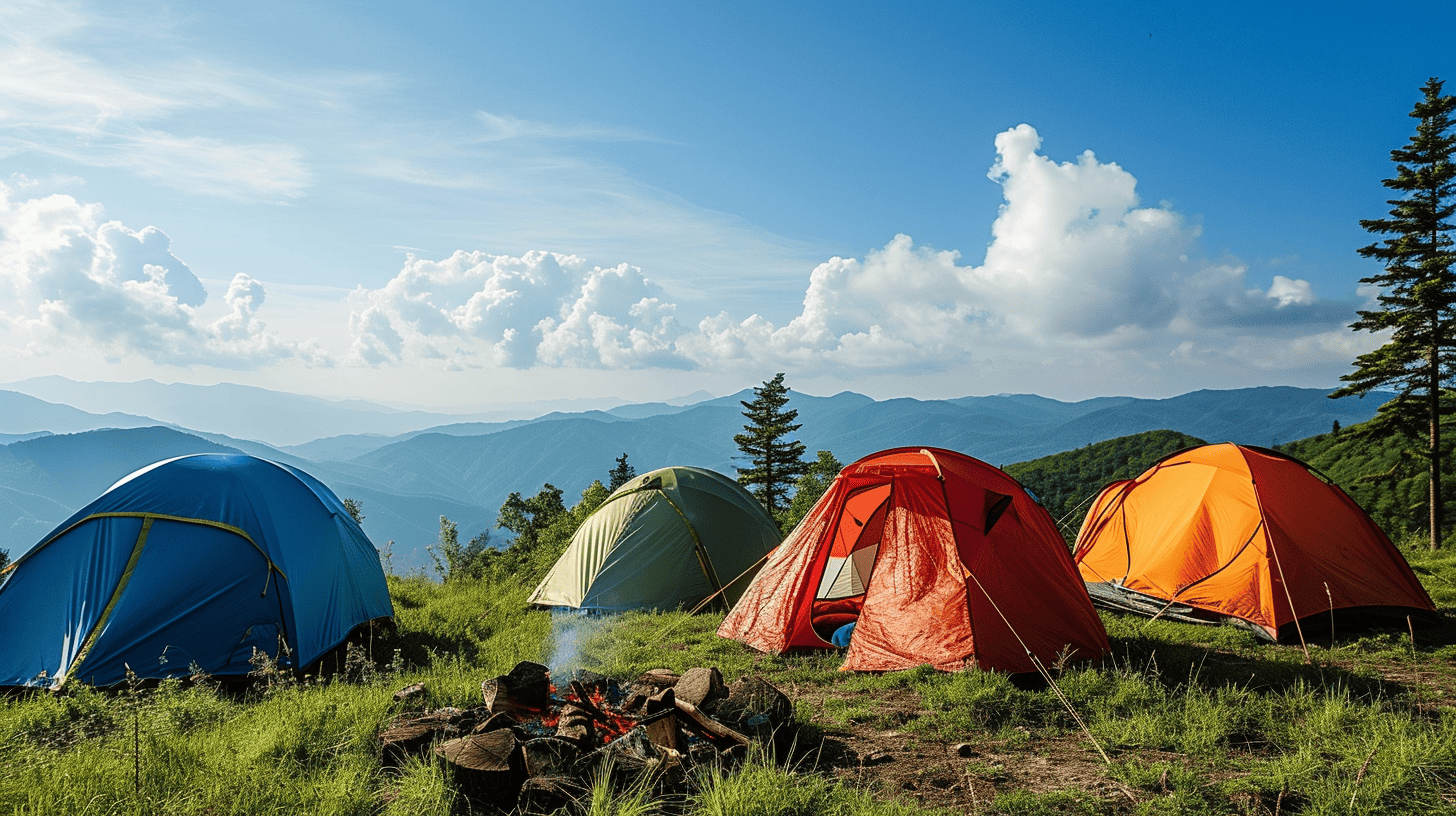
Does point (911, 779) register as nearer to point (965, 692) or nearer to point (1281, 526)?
point (965, 692)

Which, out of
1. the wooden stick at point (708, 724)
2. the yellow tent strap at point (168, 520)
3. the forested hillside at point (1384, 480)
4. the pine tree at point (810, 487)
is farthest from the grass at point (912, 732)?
the forested hillside at point (1384, 480)

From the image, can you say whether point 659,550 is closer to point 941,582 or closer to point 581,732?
point 941,582

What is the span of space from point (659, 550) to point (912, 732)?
5.50 m

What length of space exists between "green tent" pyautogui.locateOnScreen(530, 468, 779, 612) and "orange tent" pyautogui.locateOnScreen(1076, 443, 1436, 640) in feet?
17.2

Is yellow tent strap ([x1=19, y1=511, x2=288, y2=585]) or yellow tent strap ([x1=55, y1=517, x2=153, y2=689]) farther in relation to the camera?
yellow tent strap ([x1=19, y1=511, x2=288, y2=585])

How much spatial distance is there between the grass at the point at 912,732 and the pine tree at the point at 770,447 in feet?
107

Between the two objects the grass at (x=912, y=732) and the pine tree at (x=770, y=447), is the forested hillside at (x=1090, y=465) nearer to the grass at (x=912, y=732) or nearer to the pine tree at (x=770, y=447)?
the pine tree at (x=770, y=447)

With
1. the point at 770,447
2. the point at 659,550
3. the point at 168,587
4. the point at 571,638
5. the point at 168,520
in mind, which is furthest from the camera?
the point at 770,447

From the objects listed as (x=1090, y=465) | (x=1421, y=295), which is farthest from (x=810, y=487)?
(x=1090, y=465)

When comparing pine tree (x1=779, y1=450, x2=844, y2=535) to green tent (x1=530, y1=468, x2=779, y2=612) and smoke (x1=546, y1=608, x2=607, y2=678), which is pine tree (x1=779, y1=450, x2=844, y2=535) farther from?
smoke (x1=546, y1=608, x2=607, y2=678)

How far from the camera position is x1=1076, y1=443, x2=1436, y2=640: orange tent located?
8070 mm

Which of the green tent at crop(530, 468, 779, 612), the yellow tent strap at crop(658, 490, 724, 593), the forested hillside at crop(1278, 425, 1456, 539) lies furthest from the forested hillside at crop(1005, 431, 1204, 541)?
the yellow tent strap at crop(658, 490, 724, 593)

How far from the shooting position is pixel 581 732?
170 inches

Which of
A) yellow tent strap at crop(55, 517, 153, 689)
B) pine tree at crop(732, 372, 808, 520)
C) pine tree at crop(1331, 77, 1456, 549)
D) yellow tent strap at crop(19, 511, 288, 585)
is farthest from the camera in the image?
pine tree at crop(732, 372, 808, 520)
